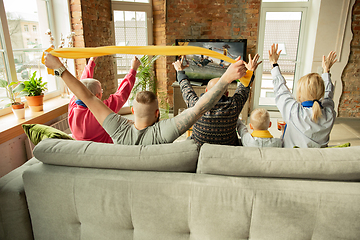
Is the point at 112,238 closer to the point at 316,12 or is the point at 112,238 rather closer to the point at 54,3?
the point at 54,3

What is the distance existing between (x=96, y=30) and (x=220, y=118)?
3091mm

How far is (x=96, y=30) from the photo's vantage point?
389 centimetres

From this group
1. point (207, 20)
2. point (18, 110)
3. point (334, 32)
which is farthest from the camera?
point (207, 20)

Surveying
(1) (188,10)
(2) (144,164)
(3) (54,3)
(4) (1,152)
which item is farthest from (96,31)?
(2) (144,164)

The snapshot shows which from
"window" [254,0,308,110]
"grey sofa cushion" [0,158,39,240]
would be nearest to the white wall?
"window" [254,0,308,110]

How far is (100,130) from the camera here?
1.92 m

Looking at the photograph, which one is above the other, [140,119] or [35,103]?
[140,119]

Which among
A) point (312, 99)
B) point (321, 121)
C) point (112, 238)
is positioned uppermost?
point (312, 99)

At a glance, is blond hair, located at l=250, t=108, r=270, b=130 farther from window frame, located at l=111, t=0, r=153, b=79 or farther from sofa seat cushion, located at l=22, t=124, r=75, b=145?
window frame, located at l=111, t=0, r=153, b=79

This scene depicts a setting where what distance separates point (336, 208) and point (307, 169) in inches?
8.3

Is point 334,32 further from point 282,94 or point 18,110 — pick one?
point 18,110

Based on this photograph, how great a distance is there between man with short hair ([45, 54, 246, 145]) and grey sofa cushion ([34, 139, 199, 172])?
0.08 metres

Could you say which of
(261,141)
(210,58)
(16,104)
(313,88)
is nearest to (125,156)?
(261,141)

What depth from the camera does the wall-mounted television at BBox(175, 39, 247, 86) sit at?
4.62m
